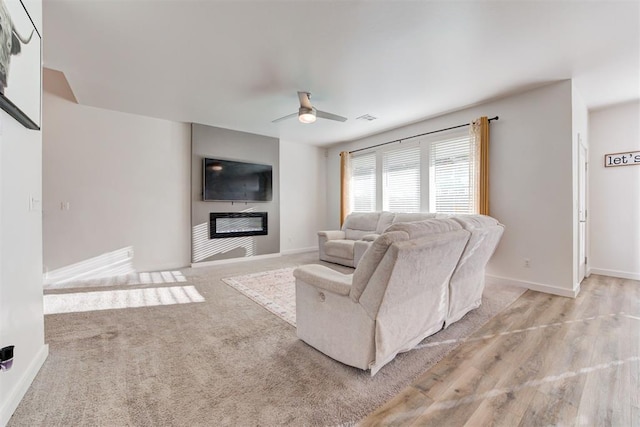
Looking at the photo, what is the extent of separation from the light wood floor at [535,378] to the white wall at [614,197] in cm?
196

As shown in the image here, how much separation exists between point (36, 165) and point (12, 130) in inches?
16.1

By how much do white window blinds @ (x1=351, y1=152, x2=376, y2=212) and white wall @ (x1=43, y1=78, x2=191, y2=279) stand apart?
3.59 m

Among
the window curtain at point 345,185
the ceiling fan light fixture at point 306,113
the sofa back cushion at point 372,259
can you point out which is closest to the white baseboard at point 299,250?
the window curtain at point 345,185

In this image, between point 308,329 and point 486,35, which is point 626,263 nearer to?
point 486,35

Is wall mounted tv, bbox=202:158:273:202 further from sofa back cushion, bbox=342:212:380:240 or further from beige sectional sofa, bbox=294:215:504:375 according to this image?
beige sectional sofa, bbox=294:215:504:375

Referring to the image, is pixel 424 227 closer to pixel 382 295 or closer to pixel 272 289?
pixel 382 295

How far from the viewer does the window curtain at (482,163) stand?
402 cm

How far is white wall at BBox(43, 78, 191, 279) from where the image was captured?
4000 mm

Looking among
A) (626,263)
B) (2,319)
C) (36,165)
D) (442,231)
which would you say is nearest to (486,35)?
(442,231)

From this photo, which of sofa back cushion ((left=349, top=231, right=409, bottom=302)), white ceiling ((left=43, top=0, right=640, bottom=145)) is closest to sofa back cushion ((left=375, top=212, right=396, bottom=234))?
white ceiling ((left=43, top=0, right=640, bottom=145))

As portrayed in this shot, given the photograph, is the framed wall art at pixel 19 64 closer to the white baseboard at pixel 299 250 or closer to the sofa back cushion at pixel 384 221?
the sofa back cushion at pixel 384 221

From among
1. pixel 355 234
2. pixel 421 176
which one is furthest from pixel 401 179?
pixel 355 234

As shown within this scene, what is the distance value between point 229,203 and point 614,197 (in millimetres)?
6546

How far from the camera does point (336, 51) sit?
2725mm
